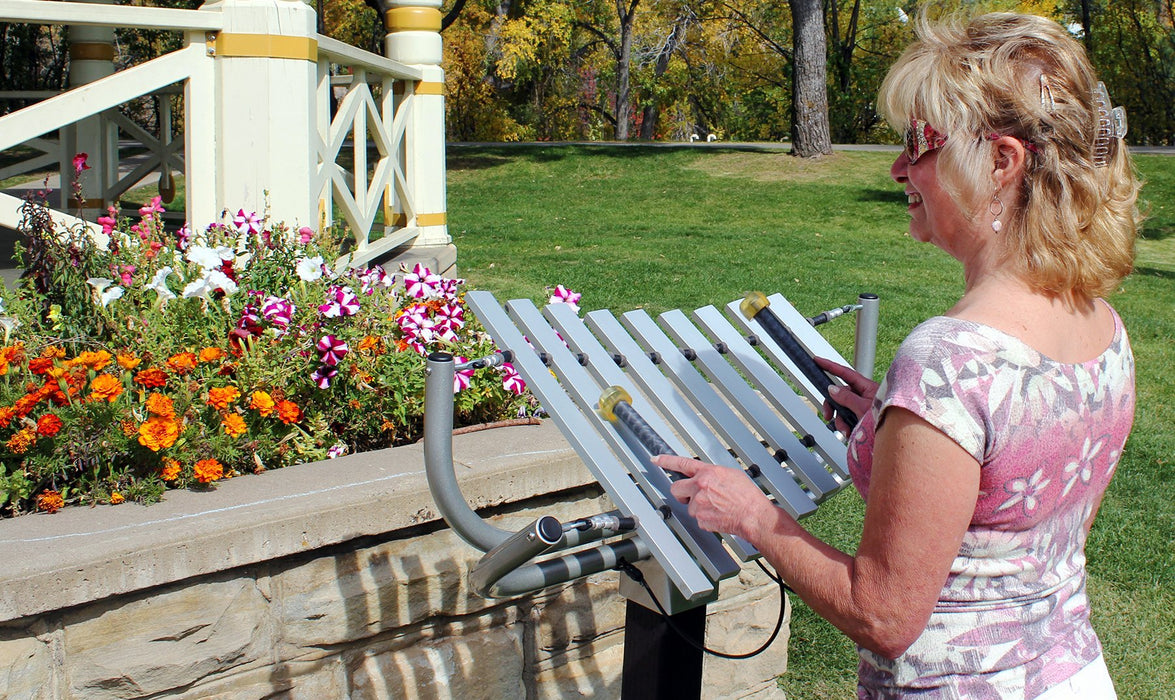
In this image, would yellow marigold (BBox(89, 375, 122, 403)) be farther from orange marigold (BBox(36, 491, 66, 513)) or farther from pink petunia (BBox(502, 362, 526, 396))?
pink petunia (BBox(502, 362, 526, 396))

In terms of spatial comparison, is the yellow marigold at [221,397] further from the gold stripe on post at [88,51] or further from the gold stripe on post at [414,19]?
the gold stripe on post at [88,51]

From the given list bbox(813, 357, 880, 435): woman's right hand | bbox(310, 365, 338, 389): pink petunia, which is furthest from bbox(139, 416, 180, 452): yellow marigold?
bbox(813, 357, 880, 435): woman's right hand

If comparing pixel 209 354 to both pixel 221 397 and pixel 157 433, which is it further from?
pixel 157 433

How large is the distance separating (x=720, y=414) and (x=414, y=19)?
433 centimetres

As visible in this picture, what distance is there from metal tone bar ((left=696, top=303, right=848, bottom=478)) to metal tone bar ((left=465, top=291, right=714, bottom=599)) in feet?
1.43

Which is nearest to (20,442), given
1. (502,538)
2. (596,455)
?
(502,538)

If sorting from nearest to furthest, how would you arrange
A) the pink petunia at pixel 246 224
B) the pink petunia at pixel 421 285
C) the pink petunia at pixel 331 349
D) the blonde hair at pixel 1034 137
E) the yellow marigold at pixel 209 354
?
the blonde hair at pixel 1034 137
the yellow marigold at pixel 209 354
the pink petunia at pixel 331 349
the pink petunia at pixel 421 285
the pink petunia at pixel 246 224

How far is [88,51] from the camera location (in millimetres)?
6383

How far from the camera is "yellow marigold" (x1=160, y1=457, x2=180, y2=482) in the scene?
7.75ft

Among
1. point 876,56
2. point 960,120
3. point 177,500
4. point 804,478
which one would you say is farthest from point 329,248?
point 876,56

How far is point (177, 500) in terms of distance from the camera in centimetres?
231

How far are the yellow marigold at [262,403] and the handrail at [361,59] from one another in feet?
5.77

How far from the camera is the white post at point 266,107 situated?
11.9 ft

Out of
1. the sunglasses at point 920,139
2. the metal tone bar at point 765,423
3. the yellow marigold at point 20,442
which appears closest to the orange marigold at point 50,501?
the yellow marigold at point 20,442
